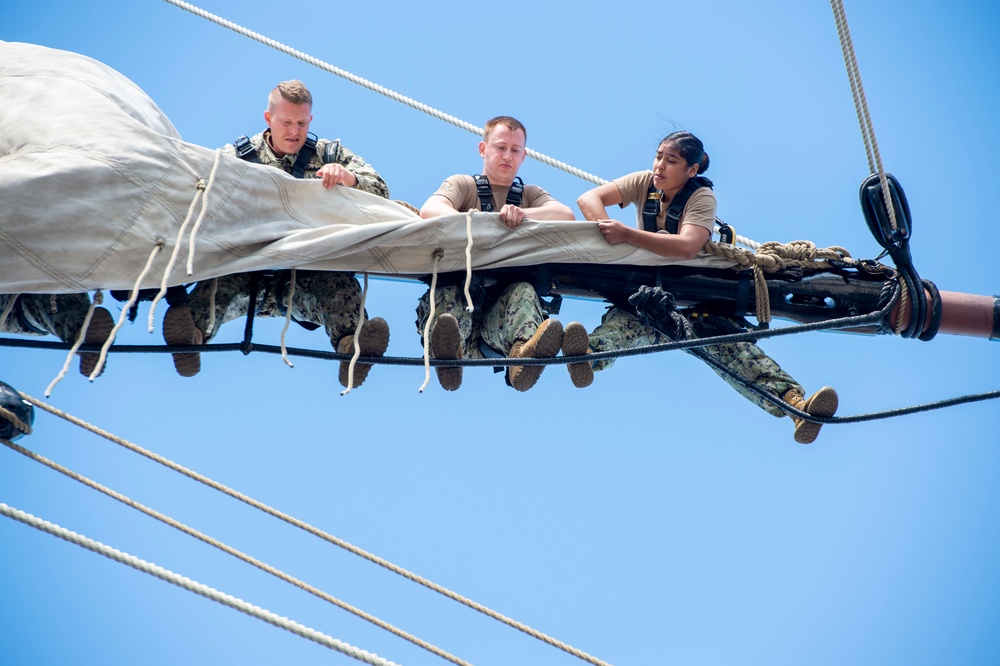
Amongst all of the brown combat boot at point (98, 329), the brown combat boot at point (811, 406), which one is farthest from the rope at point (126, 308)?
the brown combat boot at point (811, 406)

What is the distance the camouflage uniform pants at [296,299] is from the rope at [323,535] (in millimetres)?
658

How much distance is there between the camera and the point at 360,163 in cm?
639

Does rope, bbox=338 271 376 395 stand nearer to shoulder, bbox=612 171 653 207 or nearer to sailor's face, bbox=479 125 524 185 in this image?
sailor's face, bbox=479 125 524 185

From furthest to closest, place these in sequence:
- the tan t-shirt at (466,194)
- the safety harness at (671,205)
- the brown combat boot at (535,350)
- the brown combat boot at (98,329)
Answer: the safety harness at (671,205), the tan t-shirt at (466,194), the brown combat boot at (535,350), the brown combat boot at (98,329)

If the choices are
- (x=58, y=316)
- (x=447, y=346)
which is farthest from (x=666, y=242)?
(x=58, y=316)

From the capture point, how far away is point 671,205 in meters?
6.55

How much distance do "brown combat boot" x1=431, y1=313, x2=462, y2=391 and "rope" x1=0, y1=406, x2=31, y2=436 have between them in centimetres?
167

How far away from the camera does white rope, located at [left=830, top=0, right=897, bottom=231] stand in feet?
19.4

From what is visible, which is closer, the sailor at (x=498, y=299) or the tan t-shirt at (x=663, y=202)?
the sailor at (x=498, y=299)

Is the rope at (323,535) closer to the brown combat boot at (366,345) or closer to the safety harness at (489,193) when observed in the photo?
the brown combat boot at (366,345)

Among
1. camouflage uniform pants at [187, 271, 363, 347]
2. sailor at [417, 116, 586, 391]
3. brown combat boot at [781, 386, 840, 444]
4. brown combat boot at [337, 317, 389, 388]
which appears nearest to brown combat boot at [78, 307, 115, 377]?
camouflage uniform pants at [187, 271, 363, 347]

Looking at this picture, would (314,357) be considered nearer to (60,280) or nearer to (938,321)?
(60,280)

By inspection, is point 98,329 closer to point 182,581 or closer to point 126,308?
point 126,308

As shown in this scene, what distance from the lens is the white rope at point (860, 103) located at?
5.91 m
